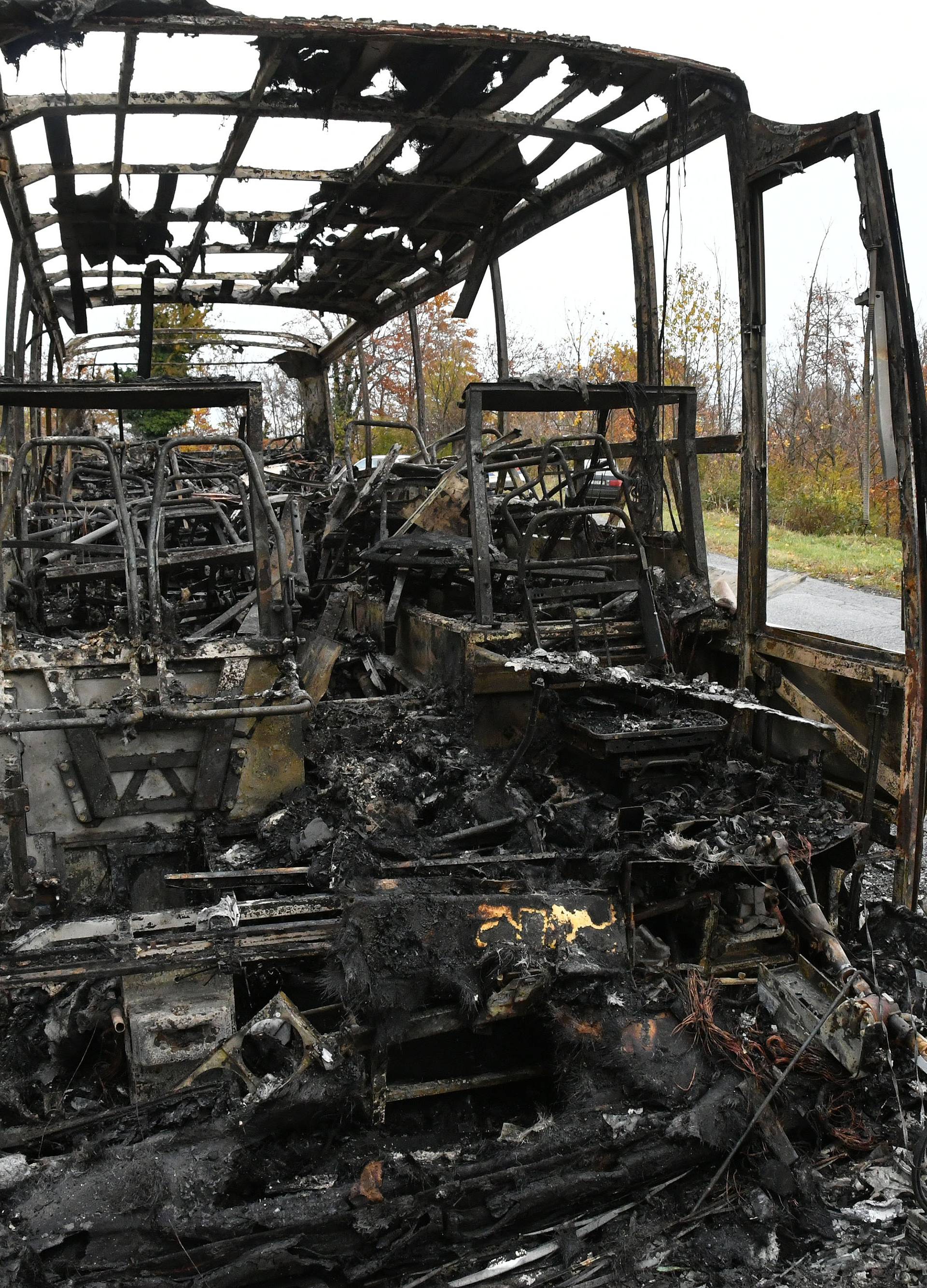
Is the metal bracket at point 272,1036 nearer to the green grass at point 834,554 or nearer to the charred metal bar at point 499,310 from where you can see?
the charred metal bar at point 499,310

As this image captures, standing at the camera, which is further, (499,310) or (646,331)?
(499,310)

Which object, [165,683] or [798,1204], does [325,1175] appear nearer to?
[798,1204]

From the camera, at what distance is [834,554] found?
15789 mm

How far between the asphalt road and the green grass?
34 cm

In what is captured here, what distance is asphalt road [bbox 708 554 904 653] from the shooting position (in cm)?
1014

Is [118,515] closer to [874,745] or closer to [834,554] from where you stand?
[874,745]

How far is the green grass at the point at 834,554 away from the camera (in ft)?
45.4

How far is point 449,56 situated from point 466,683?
3.93 meters

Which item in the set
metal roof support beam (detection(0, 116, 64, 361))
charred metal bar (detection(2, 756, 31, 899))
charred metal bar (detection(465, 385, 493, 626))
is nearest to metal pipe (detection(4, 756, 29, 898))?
charred metal bar (detection(2, 756, 31, 899))

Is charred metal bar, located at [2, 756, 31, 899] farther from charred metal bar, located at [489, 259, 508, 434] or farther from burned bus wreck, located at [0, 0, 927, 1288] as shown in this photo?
charred metal bar, located at [489, 259, 508, 434]

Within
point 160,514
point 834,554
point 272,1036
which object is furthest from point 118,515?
point 834,554

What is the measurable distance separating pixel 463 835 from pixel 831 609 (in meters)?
8.99

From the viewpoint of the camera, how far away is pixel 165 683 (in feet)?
13.5

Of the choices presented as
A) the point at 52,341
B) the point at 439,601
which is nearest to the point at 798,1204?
the point at 439,601
